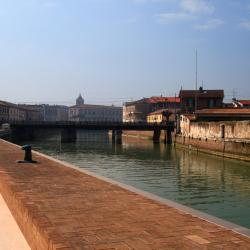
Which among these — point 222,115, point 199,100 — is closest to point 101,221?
point 222,115

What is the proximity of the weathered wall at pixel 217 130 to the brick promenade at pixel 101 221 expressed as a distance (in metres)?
34.3

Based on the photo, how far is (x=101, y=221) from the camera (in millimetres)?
7289

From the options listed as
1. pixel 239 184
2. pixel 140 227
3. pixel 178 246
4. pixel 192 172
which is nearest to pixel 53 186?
pixel 140 227

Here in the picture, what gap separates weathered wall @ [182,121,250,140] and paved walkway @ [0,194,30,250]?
36.3 m

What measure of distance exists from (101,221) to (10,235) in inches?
71.6

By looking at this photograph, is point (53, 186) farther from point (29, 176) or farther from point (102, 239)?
point (102, 239)

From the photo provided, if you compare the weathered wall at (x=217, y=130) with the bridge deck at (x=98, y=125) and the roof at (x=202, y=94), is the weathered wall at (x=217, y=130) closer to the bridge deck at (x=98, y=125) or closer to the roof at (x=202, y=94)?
the bridge deck at (x=98, y=125)

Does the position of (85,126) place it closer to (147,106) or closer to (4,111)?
(4,111)

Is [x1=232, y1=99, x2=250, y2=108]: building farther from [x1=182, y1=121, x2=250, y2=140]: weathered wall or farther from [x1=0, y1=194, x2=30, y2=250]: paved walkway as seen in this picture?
[x1=0, y1=194, x2=30, y2=250]: paved walkway

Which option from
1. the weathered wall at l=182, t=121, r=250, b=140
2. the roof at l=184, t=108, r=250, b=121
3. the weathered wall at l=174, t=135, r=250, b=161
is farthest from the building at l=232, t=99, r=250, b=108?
the weathered wall at l=174, t=135, r=250, b=161

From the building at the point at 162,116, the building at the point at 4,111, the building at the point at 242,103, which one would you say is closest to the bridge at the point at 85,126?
the building at the point at 162,116

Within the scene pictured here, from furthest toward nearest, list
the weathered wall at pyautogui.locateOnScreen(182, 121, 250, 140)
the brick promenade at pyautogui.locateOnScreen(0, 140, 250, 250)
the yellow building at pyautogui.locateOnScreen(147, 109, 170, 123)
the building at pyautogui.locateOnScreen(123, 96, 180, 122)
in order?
1. the building at pyautogui.locateOnScreen(123, 96, 180, 122)
2. the yellow building at pyautogui.locateOnScreen(147, 109, 170, 123)
3. the weathered wall at pyautogui.locateOnScreen(182, 121, 250, 140)
4. the brick promenade at pyautogui.locateOnScreen(0, 140, 250, 250)

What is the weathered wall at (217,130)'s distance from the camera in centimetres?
4369

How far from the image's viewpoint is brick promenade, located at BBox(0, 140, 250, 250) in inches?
234
